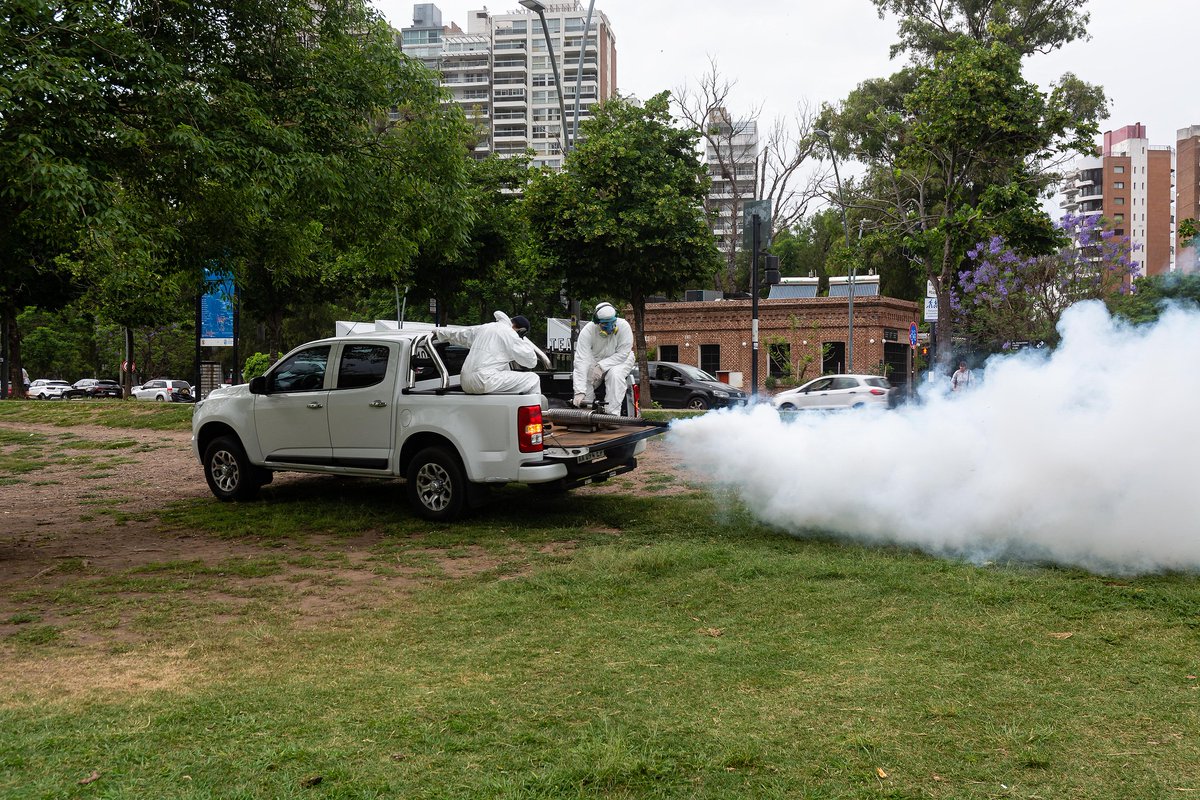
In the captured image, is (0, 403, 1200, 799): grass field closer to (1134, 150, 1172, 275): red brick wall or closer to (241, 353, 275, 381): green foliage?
(241, 353, 275, 381): green foliage

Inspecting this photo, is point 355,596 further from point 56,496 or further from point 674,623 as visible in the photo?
point 56,496

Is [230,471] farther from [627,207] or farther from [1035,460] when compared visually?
[627,207]

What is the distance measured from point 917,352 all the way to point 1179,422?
111 feet

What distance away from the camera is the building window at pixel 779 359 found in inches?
1596

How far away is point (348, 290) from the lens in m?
30.3

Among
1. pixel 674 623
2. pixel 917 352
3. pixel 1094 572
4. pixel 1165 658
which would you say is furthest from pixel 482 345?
pixel 917 352

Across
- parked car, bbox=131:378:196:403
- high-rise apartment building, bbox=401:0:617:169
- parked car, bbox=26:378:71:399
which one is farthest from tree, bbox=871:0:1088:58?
high-rise apartment building, bbox=401:0:617:169

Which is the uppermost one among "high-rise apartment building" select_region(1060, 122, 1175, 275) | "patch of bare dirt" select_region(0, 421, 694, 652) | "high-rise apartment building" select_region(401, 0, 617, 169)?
"high-rise apartment building" select_region(401, 0, 617, 169)

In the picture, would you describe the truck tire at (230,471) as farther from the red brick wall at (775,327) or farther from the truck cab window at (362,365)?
the red brick wall at (775,327)

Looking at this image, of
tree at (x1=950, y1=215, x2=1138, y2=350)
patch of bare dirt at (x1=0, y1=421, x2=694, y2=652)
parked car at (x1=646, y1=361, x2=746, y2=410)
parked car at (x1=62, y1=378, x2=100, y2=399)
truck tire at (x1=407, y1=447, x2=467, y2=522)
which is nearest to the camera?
patch of bare dirt at (x1=0, y1=421, x2=694, y2=652)

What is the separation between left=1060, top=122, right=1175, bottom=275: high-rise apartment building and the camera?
10244cm

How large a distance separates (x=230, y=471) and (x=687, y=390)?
18.4 metres

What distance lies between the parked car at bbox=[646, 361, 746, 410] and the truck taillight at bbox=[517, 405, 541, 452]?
18867 mm

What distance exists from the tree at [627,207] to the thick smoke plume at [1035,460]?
52.2 ft
